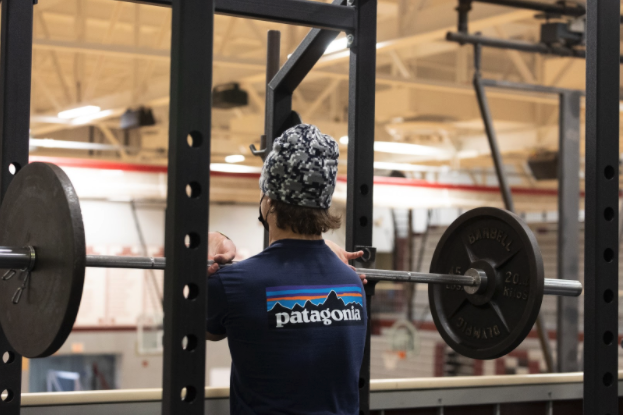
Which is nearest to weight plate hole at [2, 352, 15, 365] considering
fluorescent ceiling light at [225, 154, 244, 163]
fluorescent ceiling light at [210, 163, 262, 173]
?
fluorescent ceiling light at [210, 163, 262, 173]

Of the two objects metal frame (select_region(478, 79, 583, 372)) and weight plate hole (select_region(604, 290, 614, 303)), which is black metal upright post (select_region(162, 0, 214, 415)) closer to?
weight plate hole (select_region(604, 290, 614, 303))

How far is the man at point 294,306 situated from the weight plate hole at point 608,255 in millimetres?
535

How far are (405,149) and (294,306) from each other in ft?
36.5

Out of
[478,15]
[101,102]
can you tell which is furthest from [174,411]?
[101,102]

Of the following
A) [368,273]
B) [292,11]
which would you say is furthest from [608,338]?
[292,11]

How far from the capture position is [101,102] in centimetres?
1177

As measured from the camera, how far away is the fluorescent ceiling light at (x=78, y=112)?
35.3 feet

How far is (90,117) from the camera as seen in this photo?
38.1ft

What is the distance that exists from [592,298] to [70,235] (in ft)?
3.47

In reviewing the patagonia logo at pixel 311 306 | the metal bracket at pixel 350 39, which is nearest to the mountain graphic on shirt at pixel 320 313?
the patagonia logo at pixel 311 306

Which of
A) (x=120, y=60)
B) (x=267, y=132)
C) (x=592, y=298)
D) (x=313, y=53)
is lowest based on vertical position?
(x=592, y=298)

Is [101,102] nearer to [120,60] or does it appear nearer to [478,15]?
[120,60]

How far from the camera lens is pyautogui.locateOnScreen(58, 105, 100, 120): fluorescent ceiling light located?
10.8 meters

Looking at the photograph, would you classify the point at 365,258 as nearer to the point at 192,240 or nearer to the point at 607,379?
the point at 607,379
